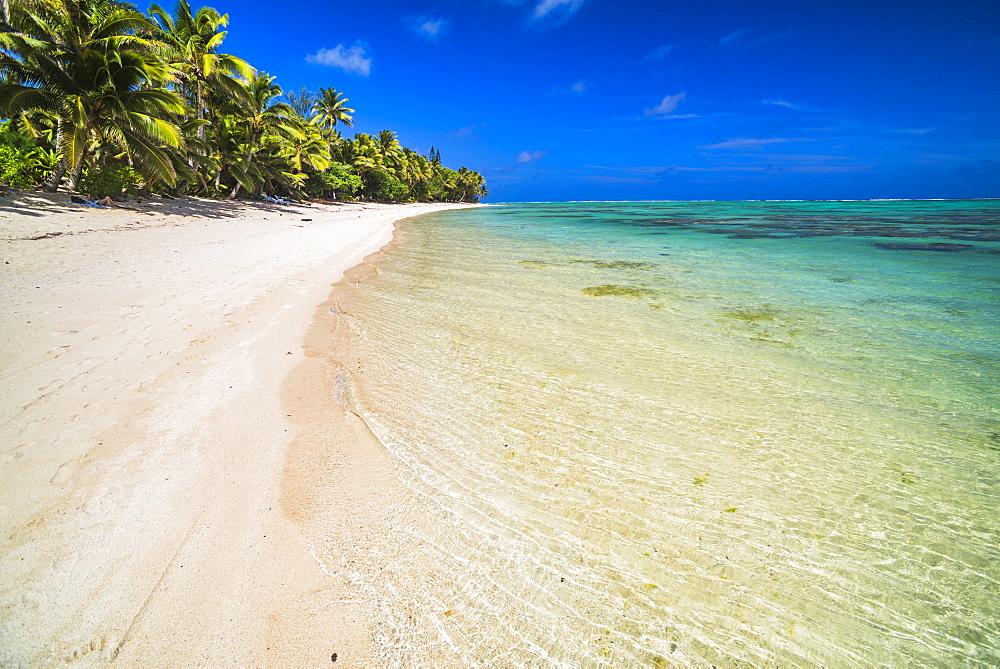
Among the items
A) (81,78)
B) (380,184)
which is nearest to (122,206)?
(81,78)

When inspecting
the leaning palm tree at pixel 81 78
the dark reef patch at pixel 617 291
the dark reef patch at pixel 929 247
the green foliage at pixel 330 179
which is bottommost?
the dark reef patch at pixel 929 247

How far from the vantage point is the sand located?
1.66m

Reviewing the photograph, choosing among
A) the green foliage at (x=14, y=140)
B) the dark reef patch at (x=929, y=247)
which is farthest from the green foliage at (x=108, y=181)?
the dark reef patch at (x=929, y=247)

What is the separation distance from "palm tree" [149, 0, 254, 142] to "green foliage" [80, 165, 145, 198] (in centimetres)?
655

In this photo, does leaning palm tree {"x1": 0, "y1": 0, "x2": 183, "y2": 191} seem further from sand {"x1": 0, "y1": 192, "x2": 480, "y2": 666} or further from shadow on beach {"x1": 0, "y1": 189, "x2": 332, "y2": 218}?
sand {"x1": 0, "y1": 192, "x2": 480, "y2": 666}

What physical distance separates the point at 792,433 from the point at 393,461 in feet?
10.5

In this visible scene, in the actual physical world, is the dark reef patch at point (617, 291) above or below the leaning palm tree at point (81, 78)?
below

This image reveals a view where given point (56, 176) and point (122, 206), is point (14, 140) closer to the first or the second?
point (56, 176)

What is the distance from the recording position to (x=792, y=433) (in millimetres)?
3395

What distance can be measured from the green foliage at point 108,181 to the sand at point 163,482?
52.5 ft

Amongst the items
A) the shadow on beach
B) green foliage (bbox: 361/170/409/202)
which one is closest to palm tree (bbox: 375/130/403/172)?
green foliage (bbox: 361/170/409/202)

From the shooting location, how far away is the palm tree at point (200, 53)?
2281 centimetres

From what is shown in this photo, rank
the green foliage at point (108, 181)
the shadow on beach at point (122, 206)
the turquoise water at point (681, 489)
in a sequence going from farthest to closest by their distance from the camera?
the green foliage at point (108, 181), the shadow on beach at point (122, 206), the turquoise water at point (681, 489)

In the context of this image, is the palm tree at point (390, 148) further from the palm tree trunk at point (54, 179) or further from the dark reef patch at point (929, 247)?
the dark reef patch at point (929, 247)
